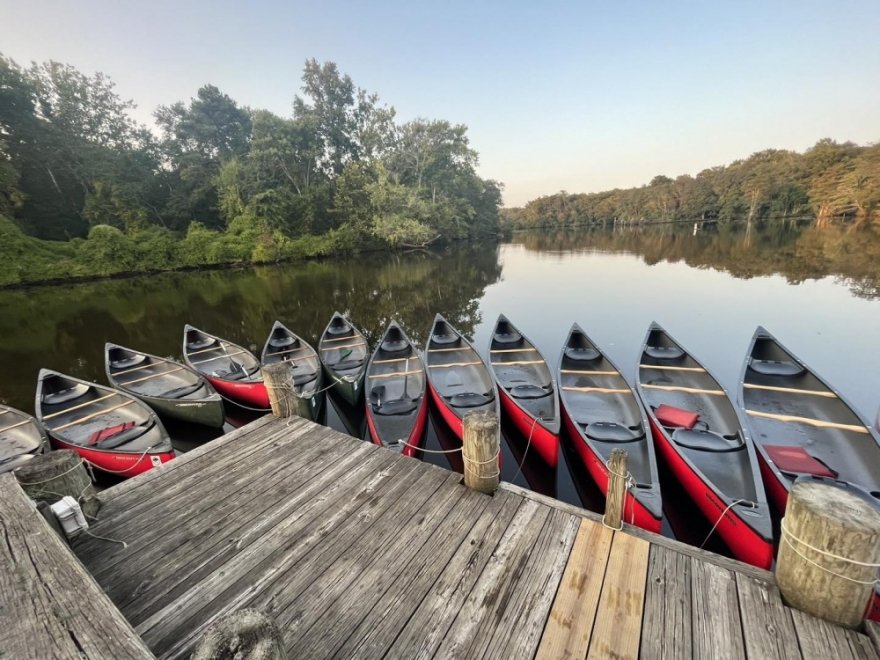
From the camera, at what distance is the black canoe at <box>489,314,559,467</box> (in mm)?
5719

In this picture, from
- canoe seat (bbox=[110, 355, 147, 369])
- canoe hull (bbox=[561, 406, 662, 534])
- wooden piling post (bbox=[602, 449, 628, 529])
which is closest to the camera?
wooden piling post (bbox=[602, 449, 628, 529])

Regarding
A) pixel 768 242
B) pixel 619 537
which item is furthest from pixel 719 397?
pixel 768 242

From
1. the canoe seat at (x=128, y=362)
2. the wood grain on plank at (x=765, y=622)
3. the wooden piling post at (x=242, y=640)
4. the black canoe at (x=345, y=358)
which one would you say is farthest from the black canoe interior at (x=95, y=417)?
the wood grain on plank at (x=765, y=622)

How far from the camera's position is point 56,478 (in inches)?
117

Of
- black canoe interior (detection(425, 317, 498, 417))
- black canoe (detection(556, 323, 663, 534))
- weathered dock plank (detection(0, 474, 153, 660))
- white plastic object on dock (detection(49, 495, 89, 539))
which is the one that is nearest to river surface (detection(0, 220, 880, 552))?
black canoe (detection(556, 323, 663, 534))

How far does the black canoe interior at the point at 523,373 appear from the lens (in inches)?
264

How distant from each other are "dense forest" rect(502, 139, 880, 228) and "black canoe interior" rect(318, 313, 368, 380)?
6937cm

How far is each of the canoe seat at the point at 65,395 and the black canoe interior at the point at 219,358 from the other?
2.21 m

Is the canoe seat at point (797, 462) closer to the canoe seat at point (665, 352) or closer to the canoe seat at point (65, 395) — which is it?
the canoe seat at point (665, 352)

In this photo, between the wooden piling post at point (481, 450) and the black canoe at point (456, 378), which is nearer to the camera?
the wooden piling post at point (481, 450)

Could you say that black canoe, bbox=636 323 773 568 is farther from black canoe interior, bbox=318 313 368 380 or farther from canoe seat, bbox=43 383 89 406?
canoe seat, bbox=43 383 89 406

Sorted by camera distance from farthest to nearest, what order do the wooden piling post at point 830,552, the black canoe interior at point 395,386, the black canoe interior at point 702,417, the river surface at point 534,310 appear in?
1. the river surface at point 534,310
2. the black canoe interior at point 395,386
3. the black canoe interior at point 702,417
4. the wooden piling post at point 830,552

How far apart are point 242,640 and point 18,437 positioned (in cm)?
900

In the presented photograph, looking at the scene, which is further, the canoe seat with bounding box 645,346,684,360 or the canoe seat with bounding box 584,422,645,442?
the canoe seat with bounding box 645,346,684,360
